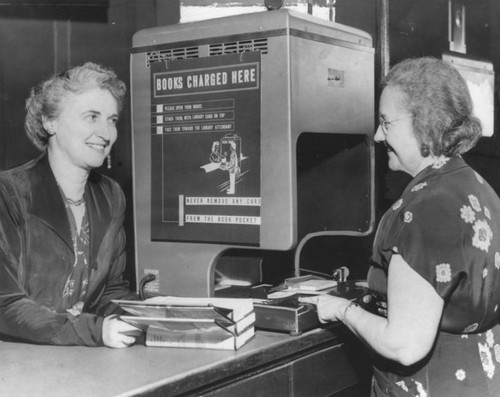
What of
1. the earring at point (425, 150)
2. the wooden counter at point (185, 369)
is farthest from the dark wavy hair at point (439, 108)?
the wooden counter at point (185, 369)

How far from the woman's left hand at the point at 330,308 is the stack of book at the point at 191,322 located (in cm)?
26

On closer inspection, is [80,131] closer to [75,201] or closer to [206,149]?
[75,201]

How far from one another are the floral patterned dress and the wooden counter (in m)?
0.29

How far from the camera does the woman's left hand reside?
216 centimetres

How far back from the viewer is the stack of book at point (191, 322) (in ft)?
6.43

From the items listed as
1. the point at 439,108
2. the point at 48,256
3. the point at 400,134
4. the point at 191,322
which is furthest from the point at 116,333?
the point at 439,108

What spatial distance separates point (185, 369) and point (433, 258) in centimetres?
74

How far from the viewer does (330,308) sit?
2.20 metres

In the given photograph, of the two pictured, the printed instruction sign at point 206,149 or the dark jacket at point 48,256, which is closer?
the dark jacket at point 48,256

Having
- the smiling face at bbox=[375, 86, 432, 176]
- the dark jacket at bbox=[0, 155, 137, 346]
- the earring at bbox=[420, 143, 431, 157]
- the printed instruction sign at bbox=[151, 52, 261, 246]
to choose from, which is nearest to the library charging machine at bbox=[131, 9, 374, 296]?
the printed instruction sign at bbox=[151, 52, 261, 246]

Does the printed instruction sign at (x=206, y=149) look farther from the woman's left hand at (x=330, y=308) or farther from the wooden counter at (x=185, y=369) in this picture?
the wooden counter at (x=185, y=369)

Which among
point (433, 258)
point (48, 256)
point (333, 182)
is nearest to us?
point (433, 258)

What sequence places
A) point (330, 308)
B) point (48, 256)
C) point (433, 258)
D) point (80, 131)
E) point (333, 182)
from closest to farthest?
point (433, 258) → point (330, 308) → point (48, 256) → point (80, 131) → point (333, 182)

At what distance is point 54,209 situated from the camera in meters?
2.40
